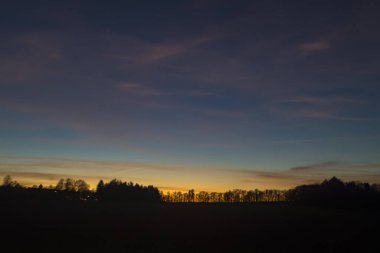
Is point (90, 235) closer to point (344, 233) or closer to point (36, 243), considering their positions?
point (36, 243)

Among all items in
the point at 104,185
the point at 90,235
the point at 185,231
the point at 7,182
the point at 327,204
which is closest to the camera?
the point at 90,235

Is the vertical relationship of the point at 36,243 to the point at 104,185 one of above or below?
below

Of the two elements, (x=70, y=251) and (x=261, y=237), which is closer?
(x=70, y=251)

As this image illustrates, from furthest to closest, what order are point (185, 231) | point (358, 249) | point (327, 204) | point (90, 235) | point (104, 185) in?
point (104, 185)
point (327, 204)
point (185, 231)
point (90, 235)
point (358, 249)

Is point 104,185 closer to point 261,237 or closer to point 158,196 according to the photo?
point 158,196

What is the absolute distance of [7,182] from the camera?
7825 inches

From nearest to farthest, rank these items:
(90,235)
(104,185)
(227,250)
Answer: (227,250) < (90,235) < (104,185)

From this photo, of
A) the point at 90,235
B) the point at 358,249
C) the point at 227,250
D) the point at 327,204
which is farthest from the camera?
the point at 327,204

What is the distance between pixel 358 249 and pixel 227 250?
12.3 m

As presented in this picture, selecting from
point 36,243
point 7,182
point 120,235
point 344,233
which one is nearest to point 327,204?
point 344,233

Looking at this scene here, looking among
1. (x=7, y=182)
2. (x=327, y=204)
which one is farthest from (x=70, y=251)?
(x=7, y=182)

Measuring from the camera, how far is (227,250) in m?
34.1

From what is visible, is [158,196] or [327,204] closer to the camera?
[327,204]

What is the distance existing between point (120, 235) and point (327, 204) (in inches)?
3446
